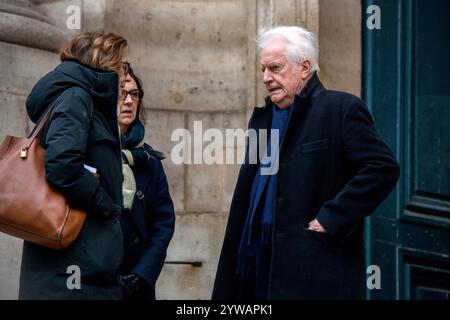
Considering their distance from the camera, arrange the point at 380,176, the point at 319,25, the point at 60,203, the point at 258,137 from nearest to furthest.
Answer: the point at 60,203 < the point at 380,176 < the point at 258,137 < the point at 319,25

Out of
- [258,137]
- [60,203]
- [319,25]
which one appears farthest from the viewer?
[319,25]

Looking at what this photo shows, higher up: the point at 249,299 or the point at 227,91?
the point at 227,91

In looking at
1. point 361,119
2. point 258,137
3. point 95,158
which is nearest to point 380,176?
point 361,119

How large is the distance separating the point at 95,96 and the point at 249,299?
3.53 ft

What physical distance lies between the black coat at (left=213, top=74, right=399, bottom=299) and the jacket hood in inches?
29.6

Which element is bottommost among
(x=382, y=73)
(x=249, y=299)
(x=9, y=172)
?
(x=249, y=299)

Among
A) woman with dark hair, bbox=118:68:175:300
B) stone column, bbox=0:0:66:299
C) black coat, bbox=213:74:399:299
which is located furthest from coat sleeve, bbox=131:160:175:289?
stone column, bbox=0:0:66:299

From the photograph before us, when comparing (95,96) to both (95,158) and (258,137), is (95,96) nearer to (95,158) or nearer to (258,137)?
(95,158)

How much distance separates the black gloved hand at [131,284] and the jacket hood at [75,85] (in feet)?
2.70

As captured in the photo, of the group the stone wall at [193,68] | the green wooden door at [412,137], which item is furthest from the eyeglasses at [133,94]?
the green wooden door at [412,137]

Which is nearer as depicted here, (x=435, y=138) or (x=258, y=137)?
(x=258, y=137)

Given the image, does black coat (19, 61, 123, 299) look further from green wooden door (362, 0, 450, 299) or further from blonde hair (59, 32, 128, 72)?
green wooden door (362, 0, 450, 299)

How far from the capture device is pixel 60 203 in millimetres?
5258

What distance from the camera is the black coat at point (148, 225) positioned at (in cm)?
612
